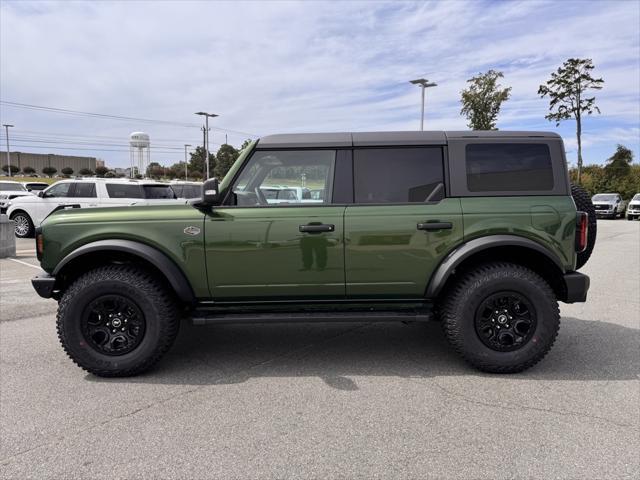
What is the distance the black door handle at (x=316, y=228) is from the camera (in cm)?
381

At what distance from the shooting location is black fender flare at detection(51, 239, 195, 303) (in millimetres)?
3785

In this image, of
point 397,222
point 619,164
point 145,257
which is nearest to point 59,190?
point 145,257

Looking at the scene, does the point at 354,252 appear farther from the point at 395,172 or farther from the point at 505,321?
the point at 505,321

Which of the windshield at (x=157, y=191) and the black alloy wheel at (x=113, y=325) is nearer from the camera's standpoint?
the black alloy wheel at (x=113, y=325)

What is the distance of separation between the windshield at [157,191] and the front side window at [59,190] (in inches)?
92.9

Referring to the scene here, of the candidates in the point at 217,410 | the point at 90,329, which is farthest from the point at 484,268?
the point at 90,329

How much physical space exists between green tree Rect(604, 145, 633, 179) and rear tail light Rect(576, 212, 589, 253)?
4037 cm

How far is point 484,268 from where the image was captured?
395 cm

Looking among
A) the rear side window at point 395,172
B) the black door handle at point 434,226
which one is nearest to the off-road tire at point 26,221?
the rear side window at point 395,172

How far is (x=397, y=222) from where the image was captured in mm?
3834

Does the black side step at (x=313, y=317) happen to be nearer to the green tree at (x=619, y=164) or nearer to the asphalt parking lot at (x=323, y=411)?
the asphalt parking lot at (x=323, y=411)

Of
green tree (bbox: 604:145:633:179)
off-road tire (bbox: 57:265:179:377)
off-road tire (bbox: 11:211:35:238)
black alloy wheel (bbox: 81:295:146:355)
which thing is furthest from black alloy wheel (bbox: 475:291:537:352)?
green tree (bbox: 604:145:633:179)

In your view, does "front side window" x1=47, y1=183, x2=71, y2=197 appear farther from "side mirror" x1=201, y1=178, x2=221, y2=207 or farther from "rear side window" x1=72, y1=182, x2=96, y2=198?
"side mirror" x1=201, y1=178, x2=221, y2=207

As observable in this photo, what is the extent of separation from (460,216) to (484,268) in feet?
1.60
